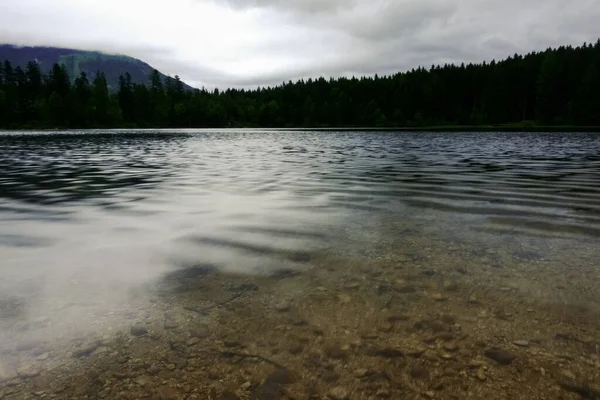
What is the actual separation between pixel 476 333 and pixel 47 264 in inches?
277

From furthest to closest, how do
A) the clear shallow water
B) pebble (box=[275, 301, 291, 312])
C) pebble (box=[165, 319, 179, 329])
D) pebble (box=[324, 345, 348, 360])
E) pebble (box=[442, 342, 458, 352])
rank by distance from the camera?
the clear shallow water
pebble (box=[275, 301, 291, 312])
pebble (box=[165, 319, 179, 329])
pebble (box=[442, 342, 458, 352])
pebble (box=[324, 345, 348, 360])

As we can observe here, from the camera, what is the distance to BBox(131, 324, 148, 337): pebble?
462cm

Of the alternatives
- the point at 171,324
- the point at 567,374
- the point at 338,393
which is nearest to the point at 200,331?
the point at 171,324

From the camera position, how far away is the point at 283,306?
5.30 meters

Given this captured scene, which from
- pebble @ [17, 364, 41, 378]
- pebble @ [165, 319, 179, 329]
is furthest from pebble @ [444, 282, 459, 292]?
pebble @ [17, 364, 41, 378]

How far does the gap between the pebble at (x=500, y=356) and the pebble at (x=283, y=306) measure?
2.46 metres

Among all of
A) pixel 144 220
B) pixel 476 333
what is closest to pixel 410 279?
pixel 476 333

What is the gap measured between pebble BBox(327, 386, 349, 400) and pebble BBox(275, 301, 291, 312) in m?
1.65

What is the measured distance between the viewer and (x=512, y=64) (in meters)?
155

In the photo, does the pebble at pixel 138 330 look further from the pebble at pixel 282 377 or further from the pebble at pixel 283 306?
the pebble at pixel 282 377

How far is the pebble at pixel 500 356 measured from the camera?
4.02m

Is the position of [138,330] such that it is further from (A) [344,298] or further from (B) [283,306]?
(A) [344,298]

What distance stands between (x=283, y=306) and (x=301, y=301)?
0.94 feet

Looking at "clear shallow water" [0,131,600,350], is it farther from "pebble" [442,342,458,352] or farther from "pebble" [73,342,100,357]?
"pebble" [442,342,458,352]
